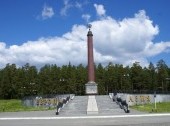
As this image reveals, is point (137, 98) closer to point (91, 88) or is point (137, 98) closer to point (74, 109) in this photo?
point (91, 88)

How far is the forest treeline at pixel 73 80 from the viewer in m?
115

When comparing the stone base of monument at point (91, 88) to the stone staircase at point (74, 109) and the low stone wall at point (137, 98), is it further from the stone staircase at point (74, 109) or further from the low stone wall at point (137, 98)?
the stone staircase at point (74, 109)

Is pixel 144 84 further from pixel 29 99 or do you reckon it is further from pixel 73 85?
pixel 29 99

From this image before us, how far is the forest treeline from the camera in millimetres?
114812

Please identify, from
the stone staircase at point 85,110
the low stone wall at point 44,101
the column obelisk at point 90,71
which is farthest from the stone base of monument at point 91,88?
the stone staircase at point 85,110

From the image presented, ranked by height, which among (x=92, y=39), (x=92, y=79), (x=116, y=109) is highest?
(x=92, y=39)

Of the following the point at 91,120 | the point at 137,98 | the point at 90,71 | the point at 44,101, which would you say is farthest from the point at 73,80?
the point at 91,120

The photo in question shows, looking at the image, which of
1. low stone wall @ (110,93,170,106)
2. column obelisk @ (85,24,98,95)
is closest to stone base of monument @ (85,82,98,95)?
column obelisk @ (85,24,98,95)

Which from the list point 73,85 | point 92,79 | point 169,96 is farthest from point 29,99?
point 73,85

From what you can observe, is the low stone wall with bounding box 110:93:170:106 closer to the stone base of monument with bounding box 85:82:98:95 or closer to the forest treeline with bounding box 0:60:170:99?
the stone base of monument with bounding box 85:82:98:95

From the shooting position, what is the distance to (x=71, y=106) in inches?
1877

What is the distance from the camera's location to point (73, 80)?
113188mm

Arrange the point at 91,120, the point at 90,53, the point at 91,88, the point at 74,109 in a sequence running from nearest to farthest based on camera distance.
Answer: the point at 91,120 → the point at 74,109 → the point at 91,88 → the point at 90,53

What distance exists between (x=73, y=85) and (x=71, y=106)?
64595 mm
